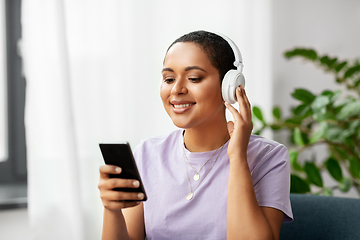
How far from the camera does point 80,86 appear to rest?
1.78m

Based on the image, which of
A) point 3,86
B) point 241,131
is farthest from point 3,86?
point 241,131

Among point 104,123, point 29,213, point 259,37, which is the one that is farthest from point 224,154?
point 259,37

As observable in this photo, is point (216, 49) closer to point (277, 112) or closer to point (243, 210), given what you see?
point (243, 210)

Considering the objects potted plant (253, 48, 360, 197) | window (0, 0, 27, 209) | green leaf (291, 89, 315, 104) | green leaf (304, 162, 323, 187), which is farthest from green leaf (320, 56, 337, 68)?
window (0, 0, 27, 209)

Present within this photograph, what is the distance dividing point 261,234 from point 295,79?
1839mm

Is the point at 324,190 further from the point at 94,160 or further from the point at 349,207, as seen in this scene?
the point at 94,160

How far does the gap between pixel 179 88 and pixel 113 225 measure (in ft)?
1.41

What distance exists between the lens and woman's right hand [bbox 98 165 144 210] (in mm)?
865

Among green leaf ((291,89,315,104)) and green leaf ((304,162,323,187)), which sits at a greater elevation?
green leaf ((291,89,315,104))

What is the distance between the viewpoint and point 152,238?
1.06m

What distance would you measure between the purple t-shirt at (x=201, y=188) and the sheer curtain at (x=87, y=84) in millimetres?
733

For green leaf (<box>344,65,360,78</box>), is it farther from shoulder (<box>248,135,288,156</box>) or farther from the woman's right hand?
the woman's right hand

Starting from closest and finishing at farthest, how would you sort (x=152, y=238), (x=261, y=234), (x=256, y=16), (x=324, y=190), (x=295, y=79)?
(x=261, y=234)
(x=152, y=238)
(x=324, y=190)
(x=256, y=16)
(x=295, y=79)

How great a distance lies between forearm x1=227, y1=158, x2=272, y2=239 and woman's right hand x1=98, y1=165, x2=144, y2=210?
0.24 meters
